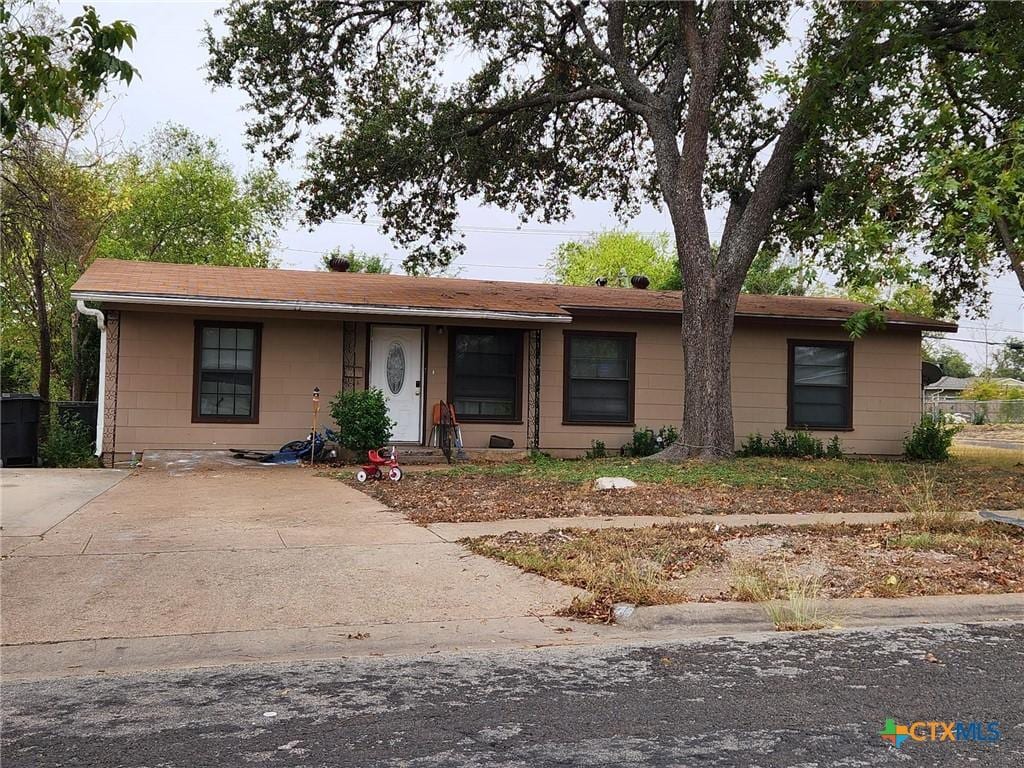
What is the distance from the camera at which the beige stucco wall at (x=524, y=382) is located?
15070mm

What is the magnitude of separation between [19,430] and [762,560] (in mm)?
12631

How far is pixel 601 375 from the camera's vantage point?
17250 millimetres

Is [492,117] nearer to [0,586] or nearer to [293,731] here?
[0,586]

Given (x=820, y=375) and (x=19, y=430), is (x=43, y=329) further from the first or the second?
(x=820, y=375)

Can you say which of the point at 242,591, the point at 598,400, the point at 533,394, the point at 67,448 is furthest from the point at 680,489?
the point at 67,448

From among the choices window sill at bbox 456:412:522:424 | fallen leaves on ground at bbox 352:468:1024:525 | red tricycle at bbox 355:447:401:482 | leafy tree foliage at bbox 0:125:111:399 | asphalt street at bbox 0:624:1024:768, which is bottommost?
asphalt street at bbox 0:624:1024:768

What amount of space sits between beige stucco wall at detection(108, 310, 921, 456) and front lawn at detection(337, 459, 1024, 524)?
2.55 m

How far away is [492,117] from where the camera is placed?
56.6 ft

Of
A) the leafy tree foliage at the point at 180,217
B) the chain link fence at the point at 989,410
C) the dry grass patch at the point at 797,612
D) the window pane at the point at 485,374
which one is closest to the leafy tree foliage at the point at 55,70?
the dry grass patch at the point at 797,612

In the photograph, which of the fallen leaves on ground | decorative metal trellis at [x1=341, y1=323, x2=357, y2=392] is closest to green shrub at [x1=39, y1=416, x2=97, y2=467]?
decorative metal trellis at [x1=341, y1=323, x2=357, y2=392]

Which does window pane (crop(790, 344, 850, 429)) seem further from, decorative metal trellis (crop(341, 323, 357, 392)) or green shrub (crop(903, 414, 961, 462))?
decorative metal trellis (crop(341, 323, 357, 392))

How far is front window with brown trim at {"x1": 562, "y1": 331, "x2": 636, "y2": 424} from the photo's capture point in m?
17.1

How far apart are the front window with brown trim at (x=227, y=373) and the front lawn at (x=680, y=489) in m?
3.60

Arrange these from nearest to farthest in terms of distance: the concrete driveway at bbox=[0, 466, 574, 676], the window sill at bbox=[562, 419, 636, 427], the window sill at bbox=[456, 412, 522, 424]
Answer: the concrete driveway at bbox=[0, 466, 574, 676], the window sill at bbox=[456, 412, 522, 424], the window sill at bbox=[562, 419, 636, 427]
